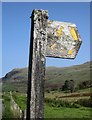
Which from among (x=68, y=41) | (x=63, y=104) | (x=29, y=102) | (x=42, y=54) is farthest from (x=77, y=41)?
(x=63, y=104)

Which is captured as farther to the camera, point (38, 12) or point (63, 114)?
point (63, 114)

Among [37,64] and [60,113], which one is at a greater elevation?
[37,64]

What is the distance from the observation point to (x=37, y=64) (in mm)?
4914

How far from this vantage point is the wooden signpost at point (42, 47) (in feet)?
15.9

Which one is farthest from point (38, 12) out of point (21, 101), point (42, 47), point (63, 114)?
point (21, 101)

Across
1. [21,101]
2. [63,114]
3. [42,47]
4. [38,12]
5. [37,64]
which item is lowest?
[63,114]

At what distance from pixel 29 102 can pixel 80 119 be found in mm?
20753

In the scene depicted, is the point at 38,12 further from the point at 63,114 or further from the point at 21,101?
the point at 21,101

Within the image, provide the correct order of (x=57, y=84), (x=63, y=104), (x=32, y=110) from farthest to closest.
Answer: (x=57, y=84), (x=63, y=104), (x=32, y=110)

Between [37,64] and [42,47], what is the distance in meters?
0.25

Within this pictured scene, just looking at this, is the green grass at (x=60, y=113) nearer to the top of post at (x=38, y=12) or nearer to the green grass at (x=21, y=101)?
the green grass at (x=21, y=101)

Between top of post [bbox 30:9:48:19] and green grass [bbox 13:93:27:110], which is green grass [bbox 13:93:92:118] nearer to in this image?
green grass [bbox 13:93:27:110]

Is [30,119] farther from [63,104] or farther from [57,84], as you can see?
[57,84]

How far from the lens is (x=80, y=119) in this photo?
25094 mm
